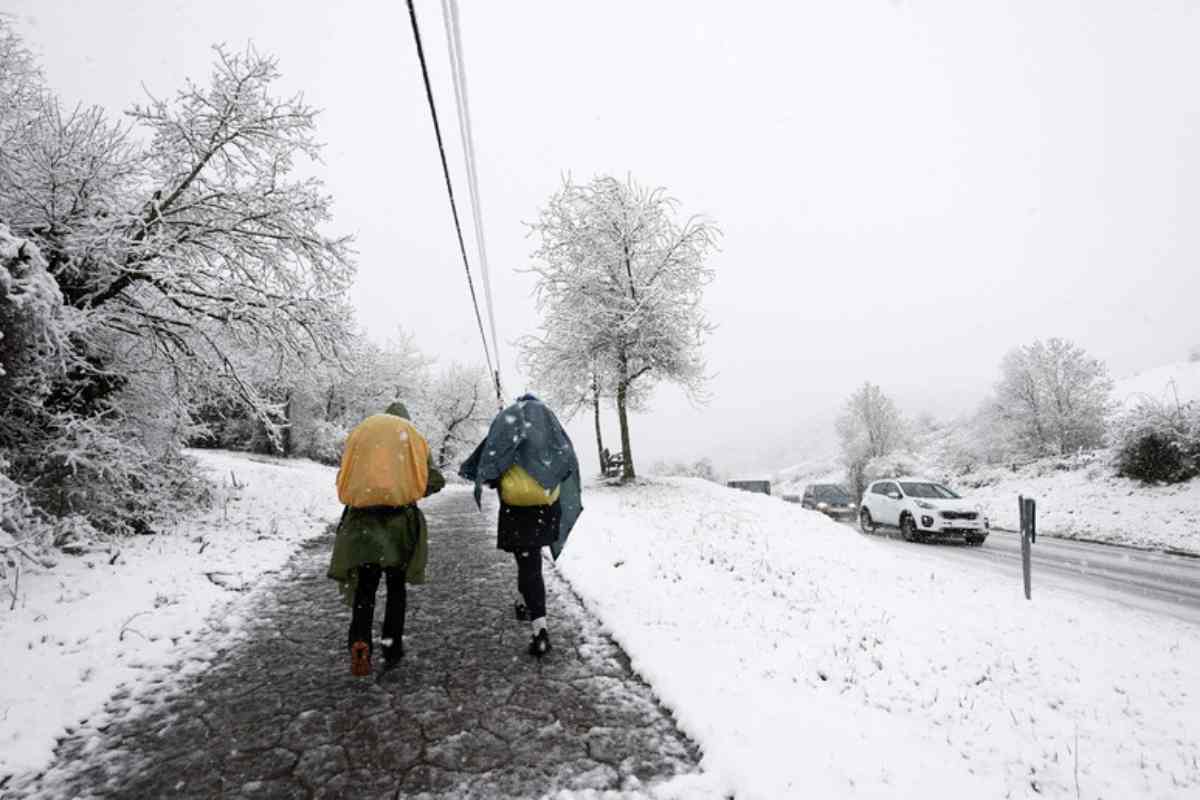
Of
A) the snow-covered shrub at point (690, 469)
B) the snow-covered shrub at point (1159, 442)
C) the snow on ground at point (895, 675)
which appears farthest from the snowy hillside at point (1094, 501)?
the snow-covered shrub at point (690, 469)

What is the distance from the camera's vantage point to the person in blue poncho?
412 cm

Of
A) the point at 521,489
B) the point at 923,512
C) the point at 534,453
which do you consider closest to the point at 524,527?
the point at 521,489

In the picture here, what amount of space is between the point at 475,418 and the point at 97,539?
119 feet

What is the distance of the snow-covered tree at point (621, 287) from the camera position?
707 inches

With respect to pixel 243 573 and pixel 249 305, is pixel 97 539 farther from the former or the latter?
pixel 249 305

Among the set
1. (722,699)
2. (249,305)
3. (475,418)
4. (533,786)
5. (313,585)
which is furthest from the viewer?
(475,418)

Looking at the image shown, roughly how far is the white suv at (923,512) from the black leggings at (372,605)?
13.4 m

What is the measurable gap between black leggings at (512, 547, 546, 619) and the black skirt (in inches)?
2.7

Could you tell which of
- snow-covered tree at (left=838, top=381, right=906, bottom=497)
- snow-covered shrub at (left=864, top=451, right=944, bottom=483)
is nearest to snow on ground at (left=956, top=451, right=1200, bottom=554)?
snow-covered shrub at (left=864, top=451, right=944, bottom=483)

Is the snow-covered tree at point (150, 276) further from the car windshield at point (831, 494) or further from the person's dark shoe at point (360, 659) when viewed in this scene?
the car windshield at point (831, 494)

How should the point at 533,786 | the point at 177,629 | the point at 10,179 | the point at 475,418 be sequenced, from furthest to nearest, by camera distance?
the point at 475,418, the point at 10,179, the point at 177,629, the point at 533,786

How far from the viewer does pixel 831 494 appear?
69.4 feet

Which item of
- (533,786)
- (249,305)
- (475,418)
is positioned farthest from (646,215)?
(475,418)

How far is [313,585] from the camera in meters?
6.20
